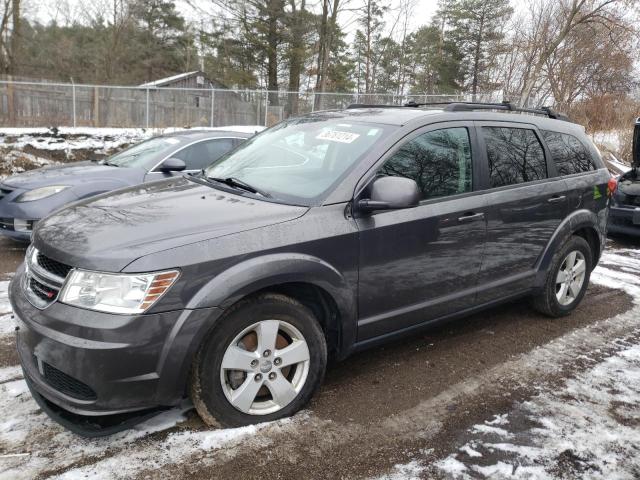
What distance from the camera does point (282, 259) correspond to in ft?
8.71

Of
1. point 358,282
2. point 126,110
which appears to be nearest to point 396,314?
point 358,282

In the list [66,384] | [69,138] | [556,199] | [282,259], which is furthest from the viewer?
[69,138]

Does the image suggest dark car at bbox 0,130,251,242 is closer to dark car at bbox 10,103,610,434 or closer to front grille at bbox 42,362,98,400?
dark car at bbox 10,103,610,434

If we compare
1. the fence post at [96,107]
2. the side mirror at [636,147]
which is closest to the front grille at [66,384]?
the side mirror at [636,147]

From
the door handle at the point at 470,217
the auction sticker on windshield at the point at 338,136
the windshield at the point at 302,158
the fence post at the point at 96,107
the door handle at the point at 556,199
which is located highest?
the fence post at the point at 96,107

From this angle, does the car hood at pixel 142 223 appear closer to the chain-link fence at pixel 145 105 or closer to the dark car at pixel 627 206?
the dark car at pixel 627 206

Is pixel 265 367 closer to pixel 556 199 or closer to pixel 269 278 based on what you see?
pixel 269 278

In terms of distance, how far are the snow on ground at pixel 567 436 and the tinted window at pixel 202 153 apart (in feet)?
16.5

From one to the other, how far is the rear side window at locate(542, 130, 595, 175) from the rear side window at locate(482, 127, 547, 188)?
7.4 inches

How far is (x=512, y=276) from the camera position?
4027mm

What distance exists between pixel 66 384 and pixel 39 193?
4147 mm

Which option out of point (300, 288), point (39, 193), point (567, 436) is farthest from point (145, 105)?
point (567, 436)

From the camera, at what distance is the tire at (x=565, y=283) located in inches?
175

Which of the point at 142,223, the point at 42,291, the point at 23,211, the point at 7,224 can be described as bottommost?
the point at 7,224
